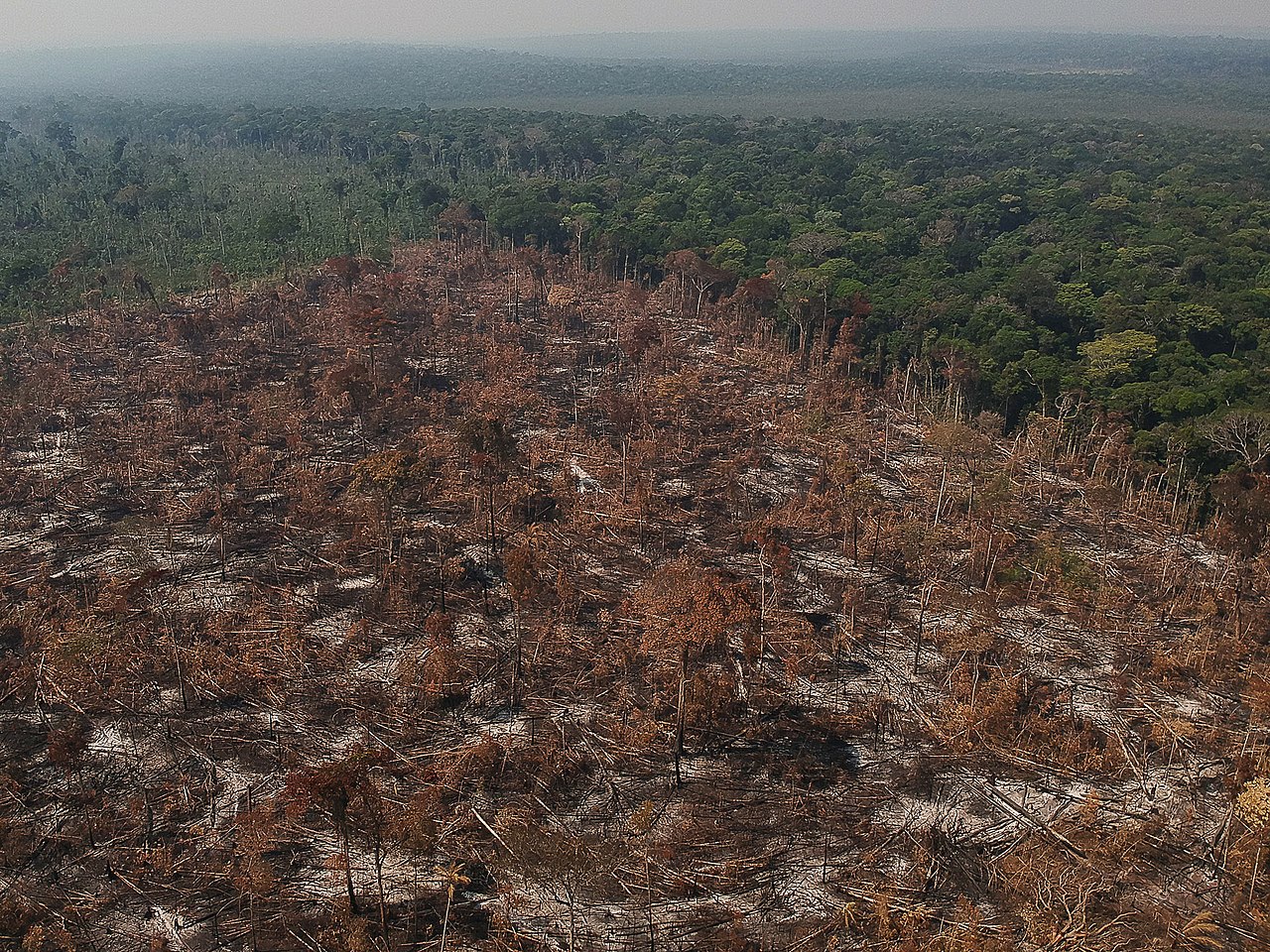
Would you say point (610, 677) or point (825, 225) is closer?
point (610, 677)

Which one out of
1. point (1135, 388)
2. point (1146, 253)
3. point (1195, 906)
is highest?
point (1146, 253)

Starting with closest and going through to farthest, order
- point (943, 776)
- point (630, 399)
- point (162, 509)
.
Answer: point (943, 776) → point (162, 509) → point (630, 399)

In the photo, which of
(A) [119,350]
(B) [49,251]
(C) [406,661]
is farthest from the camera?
(B) [49,251]

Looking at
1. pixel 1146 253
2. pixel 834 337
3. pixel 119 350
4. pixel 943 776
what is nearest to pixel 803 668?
pixel 943 776

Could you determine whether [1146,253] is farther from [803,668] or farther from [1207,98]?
[1207,98]

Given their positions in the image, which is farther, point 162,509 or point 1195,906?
point 162,509
